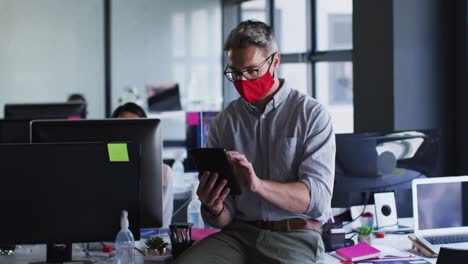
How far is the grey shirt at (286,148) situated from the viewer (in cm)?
261

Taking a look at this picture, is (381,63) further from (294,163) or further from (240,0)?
(240,0)

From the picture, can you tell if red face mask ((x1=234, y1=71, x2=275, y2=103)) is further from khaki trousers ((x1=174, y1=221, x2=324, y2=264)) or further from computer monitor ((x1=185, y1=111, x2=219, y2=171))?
computer monitor ((x1=185, y1=111, x2=219, y2=171))

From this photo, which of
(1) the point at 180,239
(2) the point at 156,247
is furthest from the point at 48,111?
(1) the point at 180,239

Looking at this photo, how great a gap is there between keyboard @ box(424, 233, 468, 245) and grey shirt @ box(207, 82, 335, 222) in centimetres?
50

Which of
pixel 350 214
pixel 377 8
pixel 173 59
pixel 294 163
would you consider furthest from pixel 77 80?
pixel 294 163

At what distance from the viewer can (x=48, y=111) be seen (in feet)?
15.0

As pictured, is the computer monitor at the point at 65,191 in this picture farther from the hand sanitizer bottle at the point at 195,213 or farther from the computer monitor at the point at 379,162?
the hand sanitizer bottle at the point at 195,213

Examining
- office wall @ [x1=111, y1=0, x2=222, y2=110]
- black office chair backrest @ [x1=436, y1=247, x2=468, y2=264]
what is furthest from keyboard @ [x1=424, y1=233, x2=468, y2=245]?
office wall @ [x1=111, y1=0, x2=222, y2=110]

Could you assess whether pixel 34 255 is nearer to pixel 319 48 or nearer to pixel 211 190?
pixel 211 190

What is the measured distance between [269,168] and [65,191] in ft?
2.40

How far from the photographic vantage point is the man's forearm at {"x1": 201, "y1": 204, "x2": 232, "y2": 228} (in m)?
2.66

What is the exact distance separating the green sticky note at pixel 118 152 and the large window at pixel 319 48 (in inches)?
130

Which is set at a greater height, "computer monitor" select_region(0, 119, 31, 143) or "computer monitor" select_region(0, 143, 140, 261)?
"computer monitor" select_region(0, 119, 31, 143)

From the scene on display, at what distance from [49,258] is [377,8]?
98.3 inches
